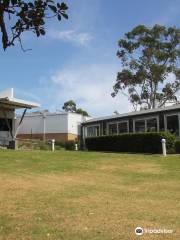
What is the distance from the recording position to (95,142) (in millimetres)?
33781

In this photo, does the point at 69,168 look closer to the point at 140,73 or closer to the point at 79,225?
the point at 79,225

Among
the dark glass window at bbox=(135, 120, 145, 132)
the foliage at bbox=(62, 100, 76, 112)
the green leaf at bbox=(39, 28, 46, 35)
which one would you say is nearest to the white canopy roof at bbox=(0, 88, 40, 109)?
the dark glass window at bbox=(135, 120, 145, 132)

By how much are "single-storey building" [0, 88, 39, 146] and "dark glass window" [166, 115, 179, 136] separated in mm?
10150

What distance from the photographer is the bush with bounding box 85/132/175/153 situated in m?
26.2

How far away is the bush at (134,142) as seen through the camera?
26234mm

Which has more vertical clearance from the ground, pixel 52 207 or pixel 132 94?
pixel 132 94

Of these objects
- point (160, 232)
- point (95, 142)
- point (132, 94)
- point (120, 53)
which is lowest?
point (160, 232)

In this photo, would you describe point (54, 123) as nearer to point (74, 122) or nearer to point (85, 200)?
point (74, 122)

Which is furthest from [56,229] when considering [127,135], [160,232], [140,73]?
[140,73]

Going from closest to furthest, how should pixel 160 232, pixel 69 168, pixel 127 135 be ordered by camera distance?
pixel 160 232, pixel 69 168, pixel 127 135

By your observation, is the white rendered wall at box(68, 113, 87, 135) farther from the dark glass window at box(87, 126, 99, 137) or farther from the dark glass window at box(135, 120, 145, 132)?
the dark glass window at box(135, 120, 145, 132)

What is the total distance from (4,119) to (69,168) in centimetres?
2065

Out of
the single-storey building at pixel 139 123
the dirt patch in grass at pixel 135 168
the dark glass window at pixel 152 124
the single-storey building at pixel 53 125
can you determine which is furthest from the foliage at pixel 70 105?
the dirt patch in grass at pixel 135 168

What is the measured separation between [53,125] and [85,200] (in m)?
39.2
